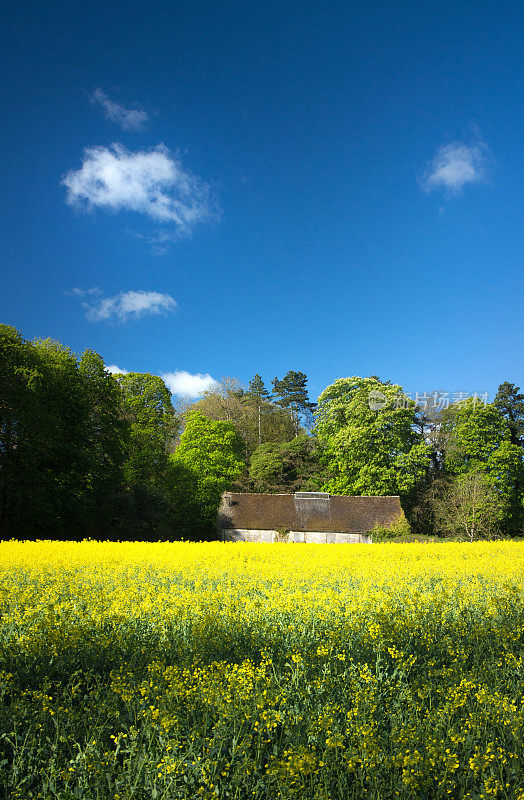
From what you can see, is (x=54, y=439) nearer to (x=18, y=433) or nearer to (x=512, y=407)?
(x=18, y=433)

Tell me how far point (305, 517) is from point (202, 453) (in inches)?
371

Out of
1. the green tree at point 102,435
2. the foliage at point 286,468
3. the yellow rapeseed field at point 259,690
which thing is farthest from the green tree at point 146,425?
the yellow rapeseed field at point 259,690

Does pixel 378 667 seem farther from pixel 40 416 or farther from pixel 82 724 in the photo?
pixel 40 416

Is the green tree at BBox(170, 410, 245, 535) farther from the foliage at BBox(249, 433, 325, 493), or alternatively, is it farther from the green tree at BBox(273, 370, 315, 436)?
the green tree at BBox(273, 370, 315, 436)

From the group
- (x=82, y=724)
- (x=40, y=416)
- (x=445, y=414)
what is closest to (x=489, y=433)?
(x=445, y=414)

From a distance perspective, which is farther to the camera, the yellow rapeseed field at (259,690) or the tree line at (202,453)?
the tree line at (202,453)

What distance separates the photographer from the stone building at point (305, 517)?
28.4 metres

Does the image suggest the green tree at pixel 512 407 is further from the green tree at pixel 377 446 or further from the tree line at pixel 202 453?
the green tree at pixel 377 446

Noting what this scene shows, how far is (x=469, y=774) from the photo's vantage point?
3006 millimetres

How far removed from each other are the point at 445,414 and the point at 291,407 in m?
16.2

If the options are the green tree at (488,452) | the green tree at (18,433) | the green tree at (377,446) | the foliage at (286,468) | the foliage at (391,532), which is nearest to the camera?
the green tree at (18,433)

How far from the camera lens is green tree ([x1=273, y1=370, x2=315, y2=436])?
48531 mm

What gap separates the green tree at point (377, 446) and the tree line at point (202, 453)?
0.32 feet

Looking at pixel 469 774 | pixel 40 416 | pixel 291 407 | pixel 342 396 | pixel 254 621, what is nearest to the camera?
pixel 469 774
